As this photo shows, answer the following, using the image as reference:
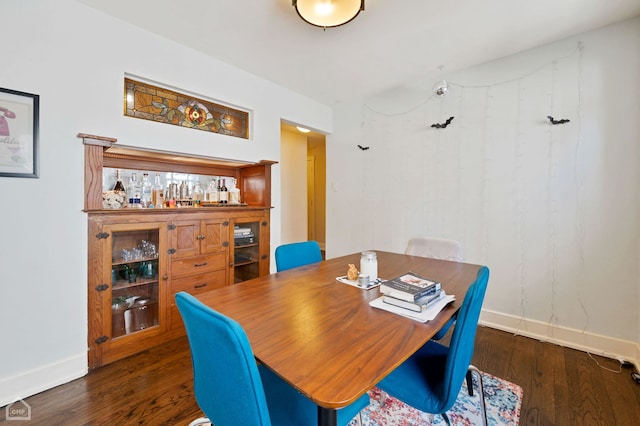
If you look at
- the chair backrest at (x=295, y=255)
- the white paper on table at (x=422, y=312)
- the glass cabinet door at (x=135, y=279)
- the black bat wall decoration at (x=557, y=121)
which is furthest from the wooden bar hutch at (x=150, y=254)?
the black bat wall decoration at (x=557, y=121)

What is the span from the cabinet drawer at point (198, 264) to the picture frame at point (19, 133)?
1.02m

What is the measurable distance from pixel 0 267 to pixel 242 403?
1825 mm

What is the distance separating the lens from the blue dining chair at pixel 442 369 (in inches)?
34.4

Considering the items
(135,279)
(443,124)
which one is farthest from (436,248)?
(135,279)

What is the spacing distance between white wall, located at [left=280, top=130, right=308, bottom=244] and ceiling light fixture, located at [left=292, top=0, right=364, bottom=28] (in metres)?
3.02

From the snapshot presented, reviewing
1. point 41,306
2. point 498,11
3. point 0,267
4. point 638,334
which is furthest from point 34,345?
point 638,334

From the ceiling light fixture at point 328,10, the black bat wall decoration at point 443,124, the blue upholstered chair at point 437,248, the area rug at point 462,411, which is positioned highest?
the ceiling light fixture at point 328,10

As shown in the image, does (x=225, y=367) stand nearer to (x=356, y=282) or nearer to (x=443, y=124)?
(x=356, y=282)

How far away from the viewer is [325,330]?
900mm

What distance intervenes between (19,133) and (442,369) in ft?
8.56

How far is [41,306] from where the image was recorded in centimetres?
163

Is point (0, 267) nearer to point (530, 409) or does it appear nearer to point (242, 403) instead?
Result: point (242, 403)

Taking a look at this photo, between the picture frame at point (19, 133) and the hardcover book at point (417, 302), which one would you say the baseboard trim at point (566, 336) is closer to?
the hardcover book at point (417, 302)

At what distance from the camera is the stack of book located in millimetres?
1049
